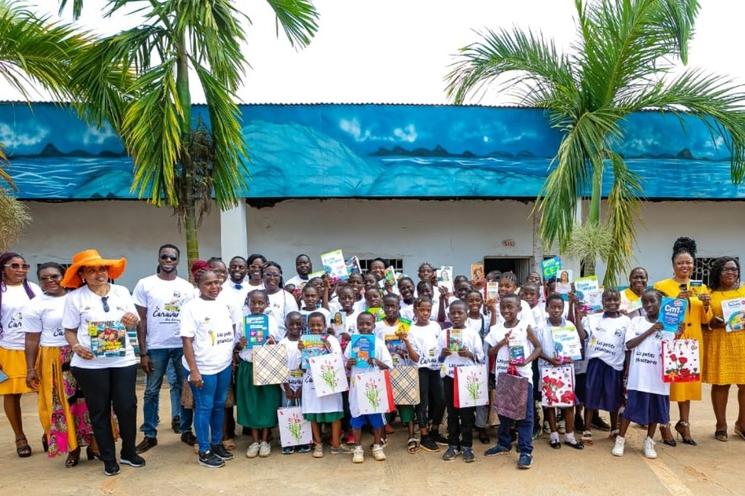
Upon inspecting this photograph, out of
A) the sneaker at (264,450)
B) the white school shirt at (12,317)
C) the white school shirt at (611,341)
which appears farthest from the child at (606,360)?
the white school shirt at (12,317)

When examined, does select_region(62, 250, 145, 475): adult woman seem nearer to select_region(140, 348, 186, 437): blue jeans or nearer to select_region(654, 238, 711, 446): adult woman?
select_region(140, 348, 186, 437): blue jeans

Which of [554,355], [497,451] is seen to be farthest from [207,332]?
[554,355]

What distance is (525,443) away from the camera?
4.32 meters

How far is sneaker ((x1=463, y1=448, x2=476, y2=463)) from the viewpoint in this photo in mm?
4398

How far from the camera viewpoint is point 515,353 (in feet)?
14.3

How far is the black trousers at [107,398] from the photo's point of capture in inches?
163

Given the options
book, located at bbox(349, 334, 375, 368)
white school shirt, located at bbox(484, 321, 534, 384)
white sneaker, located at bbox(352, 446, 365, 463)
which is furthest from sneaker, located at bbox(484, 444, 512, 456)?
book, located at bbox(349, 334, 375, 368)

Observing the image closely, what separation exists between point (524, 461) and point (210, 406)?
2507mm

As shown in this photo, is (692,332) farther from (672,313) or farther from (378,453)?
(378,453)

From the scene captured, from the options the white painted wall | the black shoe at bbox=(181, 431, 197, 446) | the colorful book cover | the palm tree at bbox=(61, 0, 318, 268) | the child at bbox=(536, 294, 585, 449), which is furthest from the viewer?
the white painted wall

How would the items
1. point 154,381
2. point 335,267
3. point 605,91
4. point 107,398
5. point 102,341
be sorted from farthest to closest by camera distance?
point 605,91 → point 335,267 → point 154,381 → point 107,398 → point 102,341

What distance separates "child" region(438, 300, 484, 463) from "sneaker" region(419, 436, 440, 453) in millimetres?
154

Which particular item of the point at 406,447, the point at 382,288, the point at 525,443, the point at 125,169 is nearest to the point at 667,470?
the point at 525,443

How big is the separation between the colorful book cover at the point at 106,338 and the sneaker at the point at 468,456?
2820mm
